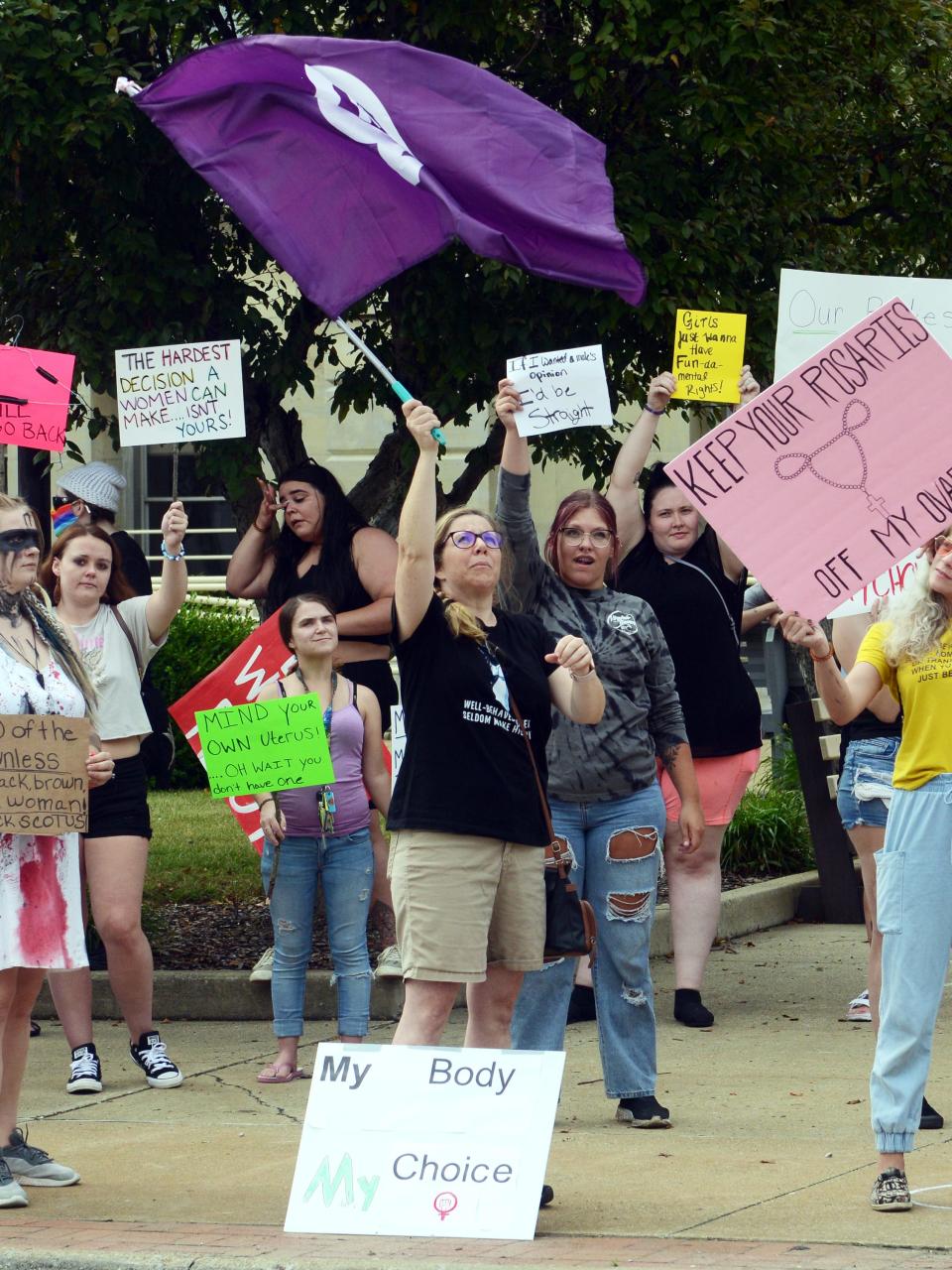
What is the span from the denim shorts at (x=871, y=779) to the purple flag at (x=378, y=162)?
2087 millimetres

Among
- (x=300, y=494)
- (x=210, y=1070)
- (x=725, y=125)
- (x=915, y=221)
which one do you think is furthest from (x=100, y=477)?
(x=915, y=221)

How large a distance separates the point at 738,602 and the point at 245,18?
371cm

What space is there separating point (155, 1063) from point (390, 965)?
1.18 meters

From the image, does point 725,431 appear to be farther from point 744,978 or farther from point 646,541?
point 744,978

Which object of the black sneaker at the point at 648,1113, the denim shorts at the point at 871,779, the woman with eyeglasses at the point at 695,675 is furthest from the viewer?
the woman with eyeglasses at the point at 695,675

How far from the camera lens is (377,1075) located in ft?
16.9

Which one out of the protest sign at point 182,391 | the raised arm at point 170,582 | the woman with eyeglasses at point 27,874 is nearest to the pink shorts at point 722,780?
the raised arm at point 170,582

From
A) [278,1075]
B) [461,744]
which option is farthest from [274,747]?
[461,744]

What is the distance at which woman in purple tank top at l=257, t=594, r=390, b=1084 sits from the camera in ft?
23.5

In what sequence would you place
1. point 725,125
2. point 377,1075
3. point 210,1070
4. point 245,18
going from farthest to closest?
1. point 245,18
2. point 725,125
3. point 210,1070
4. point 377,1075

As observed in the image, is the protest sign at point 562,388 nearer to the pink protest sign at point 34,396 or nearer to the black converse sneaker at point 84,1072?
the pink protest sign at point 34,396

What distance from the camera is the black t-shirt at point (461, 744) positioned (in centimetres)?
529

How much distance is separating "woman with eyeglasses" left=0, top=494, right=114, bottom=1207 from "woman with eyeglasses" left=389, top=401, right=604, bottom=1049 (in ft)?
3.40

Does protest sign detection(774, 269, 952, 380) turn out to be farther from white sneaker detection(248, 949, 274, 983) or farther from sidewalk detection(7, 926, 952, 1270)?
white sneaker detection(248, 949, 274, 983)
